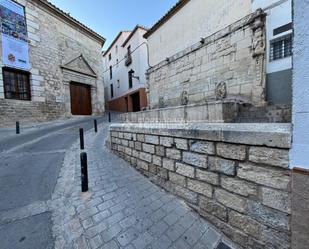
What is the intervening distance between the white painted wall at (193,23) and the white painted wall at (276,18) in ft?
1.79

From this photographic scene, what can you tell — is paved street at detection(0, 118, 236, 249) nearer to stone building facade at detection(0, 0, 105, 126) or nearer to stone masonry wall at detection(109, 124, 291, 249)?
stone masonry wall at detection(109, 124, 291, 249)

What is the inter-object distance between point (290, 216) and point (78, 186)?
127 inches

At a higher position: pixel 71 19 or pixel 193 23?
pixel 71 19

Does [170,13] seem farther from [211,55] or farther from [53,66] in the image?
[53,66]

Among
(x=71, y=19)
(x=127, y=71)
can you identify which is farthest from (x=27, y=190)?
(x=127, y=71)

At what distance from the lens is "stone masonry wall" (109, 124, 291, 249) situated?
4.91 feet

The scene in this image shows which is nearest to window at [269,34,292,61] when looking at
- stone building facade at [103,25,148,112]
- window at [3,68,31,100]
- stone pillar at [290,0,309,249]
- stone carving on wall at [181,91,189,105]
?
stone carving on wall at [181,91,189,105]

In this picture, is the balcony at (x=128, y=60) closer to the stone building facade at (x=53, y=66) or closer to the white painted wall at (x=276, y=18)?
the stone building facade at (x=53, y=66)

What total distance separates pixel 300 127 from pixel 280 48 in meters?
4.96

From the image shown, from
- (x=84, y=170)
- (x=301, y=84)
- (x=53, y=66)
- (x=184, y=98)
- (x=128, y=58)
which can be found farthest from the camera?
(x=128, y=58)

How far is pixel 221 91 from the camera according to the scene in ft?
18.7

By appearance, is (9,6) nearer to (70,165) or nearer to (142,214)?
(70,165)

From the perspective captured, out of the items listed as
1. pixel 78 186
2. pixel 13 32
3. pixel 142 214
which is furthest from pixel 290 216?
pixel 13 32

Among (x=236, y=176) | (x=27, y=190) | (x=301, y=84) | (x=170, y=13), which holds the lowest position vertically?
(x=27, y=190)
